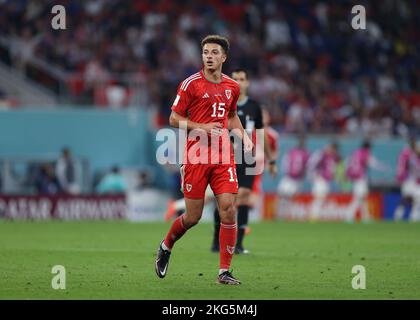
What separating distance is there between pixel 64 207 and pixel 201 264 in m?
14.3

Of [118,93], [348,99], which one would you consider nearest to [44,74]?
[118,93]

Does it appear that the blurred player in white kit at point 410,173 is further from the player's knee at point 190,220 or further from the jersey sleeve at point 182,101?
the jersey sleeve at point 182,101

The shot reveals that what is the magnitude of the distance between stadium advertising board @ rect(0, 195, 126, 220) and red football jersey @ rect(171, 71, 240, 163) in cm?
1624

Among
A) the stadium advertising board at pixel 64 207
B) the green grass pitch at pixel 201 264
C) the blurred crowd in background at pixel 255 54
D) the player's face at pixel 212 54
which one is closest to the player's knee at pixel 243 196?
the green grass pitch at pixel 201 264

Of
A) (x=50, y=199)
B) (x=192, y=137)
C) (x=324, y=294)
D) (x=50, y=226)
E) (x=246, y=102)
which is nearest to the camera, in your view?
(x=324, y=294)

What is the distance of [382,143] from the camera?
32531mm

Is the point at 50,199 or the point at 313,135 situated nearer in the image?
the point at 50,199

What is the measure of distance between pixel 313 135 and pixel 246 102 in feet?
56.3

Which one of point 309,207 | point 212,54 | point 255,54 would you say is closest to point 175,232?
point 212,54

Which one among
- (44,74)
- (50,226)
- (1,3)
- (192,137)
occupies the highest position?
(1,3)

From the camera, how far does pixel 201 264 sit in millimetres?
13414

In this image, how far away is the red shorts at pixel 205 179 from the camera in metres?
11.1

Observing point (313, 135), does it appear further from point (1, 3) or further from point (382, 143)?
point (1, 3)

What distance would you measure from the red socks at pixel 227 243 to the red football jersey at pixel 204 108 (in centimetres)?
75
